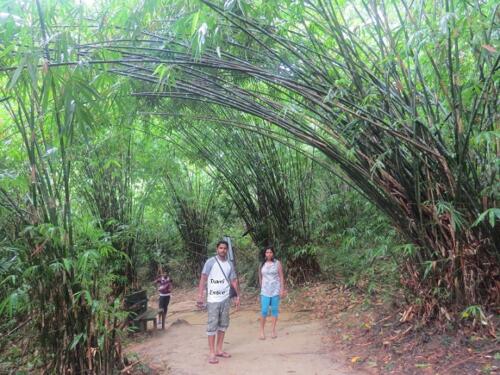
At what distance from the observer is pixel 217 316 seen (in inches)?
137

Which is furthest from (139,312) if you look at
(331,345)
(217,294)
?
(331,345)

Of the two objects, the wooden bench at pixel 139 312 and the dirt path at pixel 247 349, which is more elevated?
the wooden bench at pixel 139 312

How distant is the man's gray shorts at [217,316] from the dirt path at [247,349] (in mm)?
300

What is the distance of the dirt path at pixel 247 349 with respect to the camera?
131 inches

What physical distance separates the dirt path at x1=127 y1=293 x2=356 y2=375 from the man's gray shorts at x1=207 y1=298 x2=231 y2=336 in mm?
300

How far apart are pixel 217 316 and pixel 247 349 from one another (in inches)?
25.5

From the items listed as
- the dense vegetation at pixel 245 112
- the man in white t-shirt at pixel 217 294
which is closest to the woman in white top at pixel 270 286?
the man in white t-shirt at pixel 217 294

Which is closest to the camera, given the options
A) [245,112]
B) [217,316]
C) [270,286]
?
[245,112]

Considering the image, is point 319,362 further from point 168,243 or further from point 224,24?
point 168,243

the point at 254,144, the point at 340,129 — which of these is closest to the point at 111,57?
the point at 340,129

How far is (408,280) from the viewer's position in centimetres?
341

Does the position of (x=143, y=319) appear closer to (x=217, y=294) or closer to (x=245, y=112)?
(x=217, y=294)

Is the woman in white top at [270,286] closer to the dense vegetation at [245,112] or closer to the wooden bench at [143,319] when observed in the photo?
the dense vegetation at [245,112]

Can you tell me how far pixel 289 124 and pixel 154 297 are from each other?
6.91 metres
